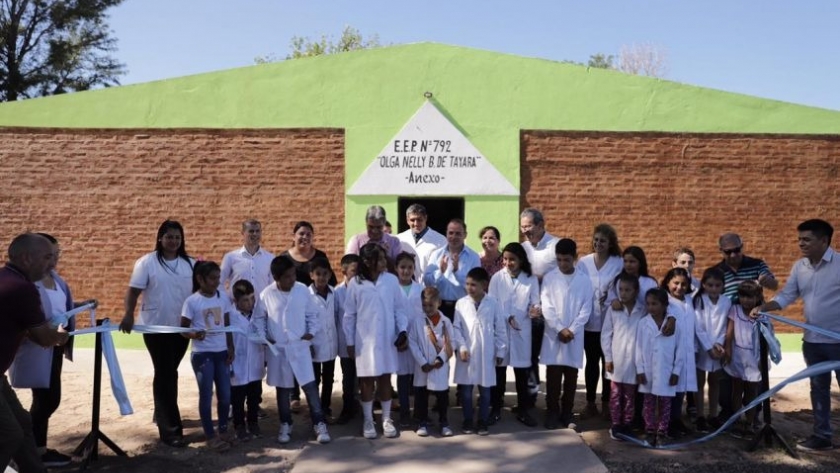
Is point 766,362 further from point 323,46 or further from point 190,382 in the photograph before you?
point 323,46

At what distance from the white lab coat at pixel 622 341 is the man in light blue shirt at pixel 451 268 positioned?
124cm

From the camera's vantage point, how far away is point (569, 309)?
5266 mm

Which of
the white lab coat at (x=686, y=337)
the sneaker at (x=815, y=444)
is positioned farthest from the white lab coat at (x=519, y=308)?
the sneaker at (x=815, y=444)

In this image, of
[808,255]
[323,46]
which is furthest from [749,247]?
[323,46]

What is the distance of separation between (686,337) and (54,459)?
474cm

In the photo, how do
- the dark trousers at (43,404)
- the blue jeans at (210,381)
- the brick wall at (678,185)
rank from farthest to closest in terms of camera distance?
the brick wall at (678,185) → the blue jeans at (210,381) → the dark trousers at (43,404)

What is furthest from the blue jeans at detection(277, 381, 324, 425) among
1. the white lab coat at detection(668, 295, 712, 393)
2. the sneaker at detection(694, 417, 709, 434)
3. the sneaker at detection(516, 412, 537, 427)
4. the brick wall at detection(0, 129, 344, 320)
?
the brick wall at detection(0, 129, 344, 320)

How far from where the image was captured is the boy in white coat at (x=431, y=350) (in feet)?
16.9

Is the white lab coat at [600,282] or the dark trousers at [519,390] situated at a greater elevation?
the white lab coat at [600,282]

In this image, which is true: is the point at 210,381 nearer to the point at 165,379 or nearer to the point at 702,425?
the point at 165,379

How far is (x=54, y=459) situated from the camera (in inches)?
179

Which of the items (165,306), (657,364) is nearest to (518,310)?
(657,364)

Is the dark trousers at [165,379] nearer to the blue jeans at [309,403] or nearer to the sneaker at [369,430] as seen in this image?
the blue jeans at [309,403]

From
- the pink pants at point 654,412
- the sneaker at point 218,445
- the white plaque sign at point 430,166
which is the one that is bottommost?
the sneaker at point 218,445
